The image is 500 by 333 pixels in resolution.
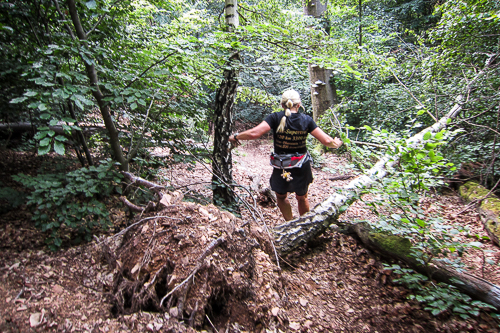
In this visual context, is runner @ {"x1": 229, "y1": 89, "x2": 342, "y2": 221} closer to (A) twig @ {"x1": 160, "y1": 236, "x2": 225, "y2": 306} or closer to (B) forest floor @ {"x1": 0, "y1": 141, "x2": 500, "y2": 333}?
(B) forest floor @ {"x1": 0, "y1": 141, "x2": 500, "y2": 333}

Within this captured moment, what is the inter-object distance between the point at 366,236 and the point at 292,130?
1725 mm

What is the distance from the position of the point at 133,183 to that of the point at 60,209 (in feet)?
2.31

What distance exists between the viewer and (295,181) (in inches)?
141

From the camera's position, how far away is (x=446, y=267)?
7.82ft

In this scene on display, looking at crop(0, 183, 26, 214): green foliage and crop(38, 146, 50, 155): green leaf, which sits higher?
crop(38, 146, 50, 155): green leaf

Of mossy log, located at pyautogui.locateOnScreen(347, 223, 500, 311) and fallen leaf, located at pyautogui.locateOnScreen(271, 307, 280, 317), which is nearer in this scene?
fallen leaf, located at pyautogui.locateOnScreen(271, 307, 280, 317)

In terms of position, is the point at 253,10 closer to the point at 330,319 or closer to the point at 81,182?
the point at 81,182

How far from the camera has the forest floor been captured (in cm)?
168

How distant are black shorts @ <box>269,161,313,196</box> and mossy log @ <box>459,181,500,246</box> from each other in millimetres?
2841

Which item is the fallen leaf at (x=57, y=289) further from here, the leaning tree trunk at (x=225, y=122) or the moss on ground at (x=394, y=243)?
the moss on ground at (x=394, y=243)

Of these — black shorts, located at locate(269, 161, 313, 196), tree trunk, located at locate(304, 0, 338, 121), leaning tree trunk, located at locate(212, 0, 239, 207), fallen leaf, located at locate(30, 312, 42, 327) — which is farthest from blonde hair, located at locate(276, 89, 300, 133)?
tree trunk, located at locate(304, 0, 338, 121)

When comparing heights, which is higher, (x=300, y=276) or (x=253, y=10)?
(x=253, y=10)

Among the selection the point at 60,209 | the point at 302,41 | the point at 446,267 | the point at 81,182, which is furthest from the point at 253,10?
the point at 446,267

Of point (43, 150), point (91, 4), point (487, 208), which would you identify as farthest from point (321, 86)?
point (43, 150)
